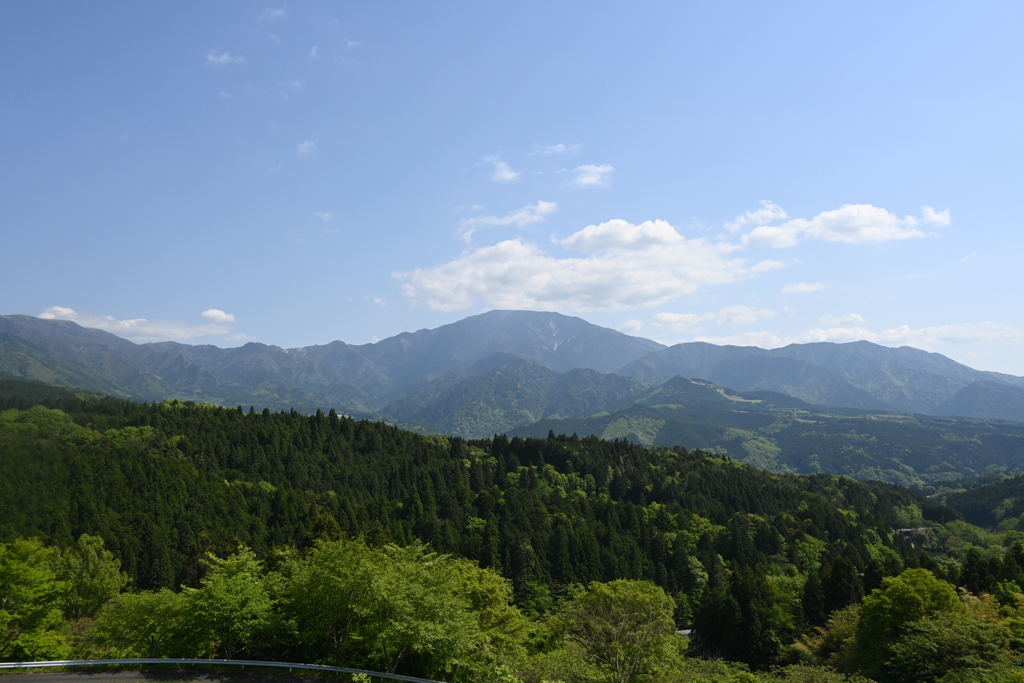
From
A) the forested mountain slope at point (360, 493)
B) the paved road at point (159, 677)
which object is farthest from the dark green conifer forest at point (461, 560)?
the paved road at point (159, 677)

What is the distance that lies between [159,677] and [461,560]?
33.6 m

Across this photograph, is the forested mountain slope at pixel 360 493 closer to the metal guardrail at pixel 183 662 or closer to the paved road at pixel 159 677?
the metal guardrail at pixel 183 662

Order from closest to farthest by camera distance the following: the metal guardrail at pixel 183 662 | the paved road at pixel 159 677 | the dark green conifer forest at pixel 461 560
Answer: the paved road at pixel 159 677 < the metal guardrail at pixel 183 662 < the dark green conifer forest at pixel 461 560

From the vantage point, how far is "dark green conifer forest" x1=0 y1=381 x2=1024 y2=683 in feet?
129

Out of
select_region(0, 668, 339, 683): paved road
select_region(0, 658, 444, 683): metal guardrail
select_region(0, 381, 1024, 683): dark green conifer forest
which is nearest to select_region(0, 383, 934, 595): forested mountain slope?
select_region(0, 381, 1024, 683): dark green conifer forest

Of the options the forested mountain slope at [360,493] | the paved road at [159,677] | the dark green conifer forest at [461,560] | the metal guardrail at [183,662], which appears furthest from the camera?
the forested mountain slope at [360,493]

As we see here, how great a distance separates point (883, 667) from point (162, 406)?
222413 millimetres

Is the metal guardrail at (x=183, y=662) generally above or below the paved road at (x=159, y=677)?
above

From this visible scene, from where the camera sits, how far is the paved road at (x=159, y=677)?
3250 cm

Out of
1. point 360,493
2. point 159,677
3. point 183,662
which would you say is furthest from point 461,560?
point 360,493

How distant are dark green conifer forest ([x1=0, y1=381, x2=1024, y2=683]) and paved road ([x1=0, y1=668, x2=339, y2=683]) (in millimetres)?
3825

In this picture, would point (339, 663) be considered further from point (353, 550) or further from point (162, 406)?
point (162, 406)

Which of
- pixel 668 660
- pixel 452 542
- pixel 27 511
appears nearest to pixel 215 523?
pixel 27 511

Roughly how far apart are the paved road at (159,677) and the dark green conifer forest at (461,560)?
3825 mm
